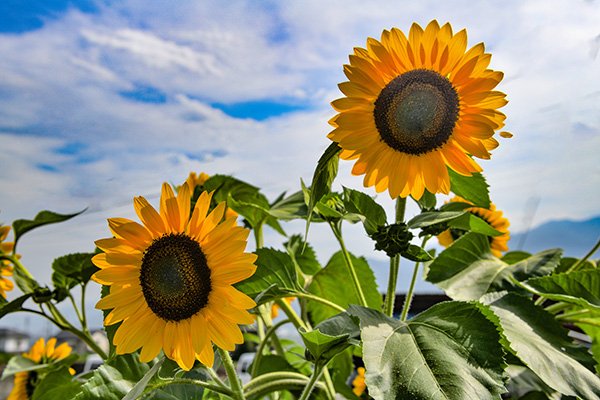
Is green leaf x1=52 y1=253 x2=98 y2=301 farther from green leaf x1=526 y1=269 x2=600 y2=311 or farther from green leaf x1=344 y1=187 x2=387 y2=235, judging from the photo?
green leaf x1=526 y1=269 x2=600 y2=311

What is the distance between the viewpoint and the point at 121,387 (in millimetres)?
451

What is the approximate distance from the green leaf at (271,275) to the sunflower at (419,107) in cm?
10

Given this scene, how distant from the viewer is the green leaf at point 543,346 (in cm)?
42

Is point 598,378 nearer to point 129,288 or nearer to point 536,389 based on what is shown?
point 536,389

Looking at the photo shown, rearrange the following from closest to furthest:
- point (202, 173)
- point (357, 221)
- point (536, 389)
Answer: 1. point (357, 221)
2. point (536, 389)
3. point (202, 173)

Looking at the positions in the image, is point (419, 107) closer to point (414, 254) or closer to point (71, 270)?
point (414, 254)

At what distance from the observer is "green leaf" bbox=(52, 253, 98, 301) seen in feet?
2.02

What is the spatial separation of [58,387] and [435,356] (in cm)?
38

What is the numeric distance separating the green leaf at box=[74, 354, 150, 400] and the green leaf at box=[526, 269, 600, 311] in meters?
0.30

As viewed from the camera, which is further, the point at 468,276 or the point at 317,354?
the point at 468,276

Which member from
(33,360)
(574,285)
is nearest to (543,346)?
(574,285)

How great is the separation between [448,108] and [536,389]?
0.29 metres

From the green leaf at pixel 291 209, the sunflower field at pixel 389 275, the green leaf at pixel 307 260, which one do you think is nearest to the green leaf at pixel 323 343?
the sunflower field at pixel 389 275

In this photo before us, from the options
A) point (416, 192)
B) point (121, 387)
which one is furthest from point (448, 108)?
point (121, 387)
